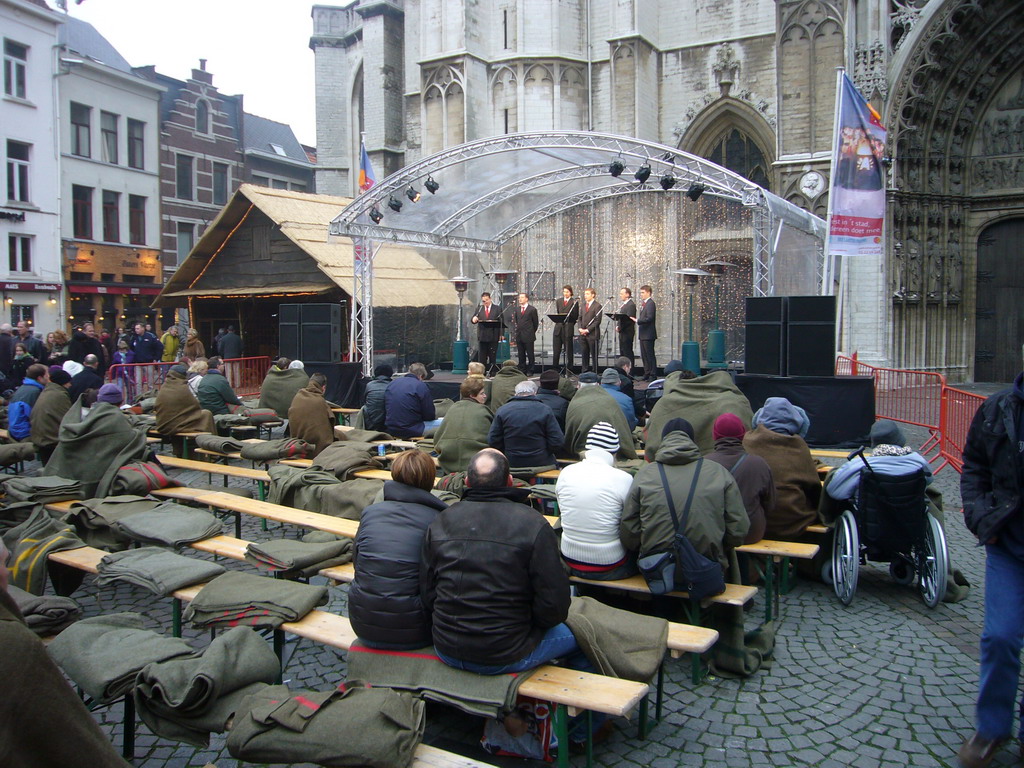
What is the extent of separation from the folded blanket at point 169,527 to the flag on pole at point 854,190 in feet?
29.9

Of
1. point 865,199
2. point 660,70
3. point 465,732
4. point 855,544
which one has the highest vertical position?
point 660,70

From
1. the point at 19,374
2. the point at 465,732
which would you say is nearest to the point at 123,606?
the point at 465,732

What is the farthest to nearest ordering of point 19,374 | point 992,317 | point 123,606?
point 992,317
point 19,374
point 123,606

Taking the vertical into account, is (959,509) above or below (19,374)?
below

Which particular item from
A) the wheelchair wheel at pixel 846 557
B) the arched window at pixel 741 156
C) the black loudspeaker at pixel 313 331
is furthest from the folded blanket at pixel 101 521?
the arched window at pixel 741 156

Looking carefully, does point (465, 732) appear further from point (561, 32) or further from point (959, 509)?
point (561, 32)

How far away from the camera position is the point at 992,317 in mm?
15938

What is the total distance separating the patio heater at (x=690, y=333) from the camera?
12.8 meters

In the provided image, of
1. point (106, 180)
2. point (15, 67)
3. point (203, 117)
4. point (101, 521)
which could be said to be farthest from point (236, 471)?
point (203, 117)

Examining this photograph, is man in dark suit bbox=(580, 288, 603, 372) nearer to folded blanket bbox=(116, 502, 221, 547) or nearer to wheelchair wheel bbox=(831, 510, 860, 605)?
wheelchair wheel bbox=(831, 510, 860, 605)

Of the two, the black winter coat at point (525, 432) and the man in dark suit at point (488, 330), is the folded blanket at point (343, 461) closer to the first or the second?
the black winter coat at point (525, 432)

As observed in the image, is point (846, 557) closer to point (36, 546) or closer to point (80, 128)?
point (36, 546)

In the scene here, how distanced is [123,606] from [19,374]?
9240 mm

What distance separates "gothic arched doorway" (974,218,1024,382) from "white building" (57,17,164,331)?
22.9 m
